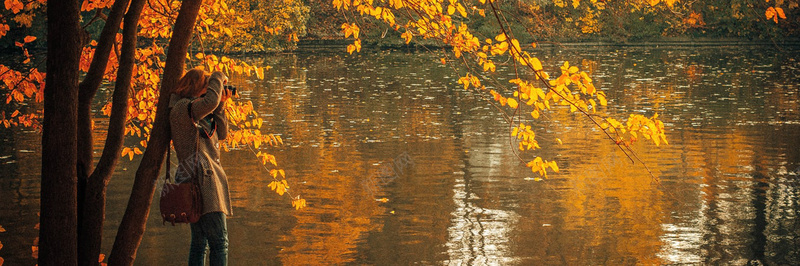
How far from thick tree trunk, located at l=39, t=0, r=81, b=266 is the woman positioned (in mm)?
531

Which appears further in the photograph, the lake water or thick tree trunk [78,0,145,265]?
the lake water

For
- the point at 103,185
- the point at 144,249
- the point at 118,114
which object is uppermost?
the point at 118,114

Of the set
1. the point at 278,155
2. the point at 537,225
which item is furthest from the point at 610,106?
the point at 537,225

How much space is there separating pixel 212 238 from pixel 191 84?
0.87 meters

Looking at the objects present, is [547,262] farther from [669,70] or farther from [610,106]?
[669,70]

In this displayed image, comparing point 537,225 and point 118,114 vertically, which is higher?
point 118,114

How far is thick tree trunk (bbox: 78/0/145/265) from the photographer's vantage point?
517 centimetres

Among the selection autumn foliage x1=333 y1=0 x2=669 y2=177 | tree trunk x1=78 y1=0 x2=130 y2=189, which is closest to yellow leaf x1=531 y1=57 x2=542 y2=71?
autumn foliage x1=333 y1=0 x2=669 y2=177

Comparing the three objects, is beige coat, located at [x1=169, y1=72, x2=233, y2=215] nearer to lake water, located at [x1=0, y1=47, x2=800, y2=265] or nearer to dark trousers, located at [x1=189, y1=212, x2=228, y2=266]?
dark trousers, located at [x1=189, y1=212, x2=228, y2=266]

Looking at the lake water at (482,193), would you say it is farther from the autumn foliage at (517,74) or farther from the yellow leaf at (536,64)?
the yellow leaf at (536,64)

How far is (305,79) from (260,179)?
19188 mm

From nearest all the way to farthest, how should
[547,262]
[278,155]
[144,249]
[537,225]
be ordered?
1. [547,262]
2. [144,249]
3. [537,225]
4. [278,155]

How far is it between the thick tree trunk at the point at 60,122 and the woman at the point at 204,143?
0.53 metres

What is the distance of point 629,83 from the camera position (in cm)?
2834
